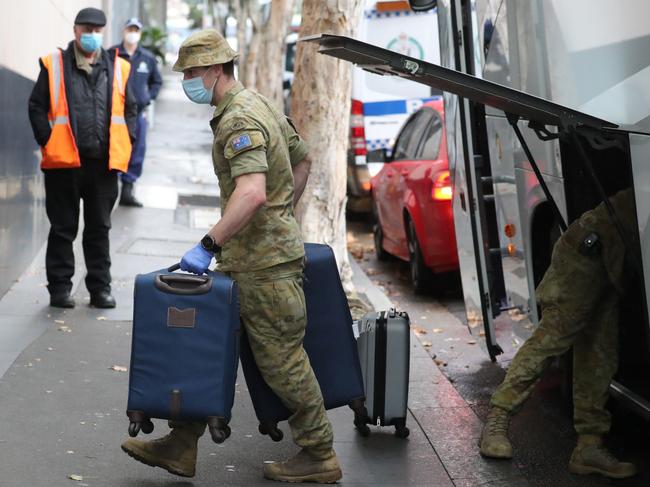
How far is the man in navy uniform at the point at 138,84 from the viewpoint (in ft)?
45.5

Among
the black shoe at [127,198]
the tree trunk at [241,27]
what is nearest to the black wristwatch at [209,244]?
the black shoe at [127,198]

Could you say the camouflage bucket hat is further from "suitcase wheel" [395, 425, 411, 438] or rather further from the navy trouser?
the navy trouser

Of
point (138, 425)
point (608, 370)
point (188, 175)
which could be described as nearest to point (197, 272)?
point (138, 425)

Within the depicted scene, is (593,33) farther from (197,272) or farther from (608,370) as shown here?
(197,272)

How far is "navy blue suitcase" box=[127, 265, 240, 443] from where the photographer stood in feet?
15.4

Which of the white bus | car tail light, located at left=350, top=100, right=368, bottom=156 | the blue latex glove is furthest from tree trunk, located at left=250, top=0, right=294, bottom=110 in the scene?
the blue latex glove

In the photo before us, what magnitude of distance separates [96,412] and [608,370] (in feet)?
8.27

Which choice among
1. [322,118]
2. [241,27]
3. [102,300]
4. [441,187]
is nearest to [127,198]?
[322,118]

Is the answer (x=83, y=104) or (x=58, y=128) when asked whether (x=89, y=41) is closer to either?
(x=83, y=104)

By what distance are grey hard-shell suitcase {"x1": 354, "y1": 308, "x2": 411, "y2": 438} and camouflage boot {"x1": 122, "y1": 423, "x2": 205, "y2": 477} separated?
1.14 meters

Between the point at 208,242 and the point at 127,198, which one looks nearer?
the point at 208,242

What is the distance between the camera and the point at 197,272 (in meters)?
4.70

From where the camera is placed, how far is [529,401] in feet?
22.4

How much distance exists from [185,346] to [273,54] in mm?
20353
